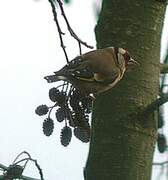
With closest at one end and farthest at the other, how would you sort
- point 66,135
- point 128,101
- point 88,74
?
point 128,101 → point 66,135 → point 88,74

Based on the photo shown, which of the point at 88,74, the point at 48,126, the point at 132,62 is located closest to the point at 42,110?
the point at 48,126

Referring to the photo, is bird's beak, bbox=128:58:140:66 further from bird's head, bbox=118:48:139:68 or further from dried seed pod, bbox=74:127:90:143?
dried seed pod, bbox=74:127:90:143

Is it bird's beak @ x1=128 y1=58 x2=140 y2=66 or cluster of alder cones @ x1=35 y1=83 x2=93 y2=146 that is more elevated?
bird's beak @ x1=128 y1=58 x2=140 y2=66

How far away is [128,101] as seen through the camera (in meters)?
1.12

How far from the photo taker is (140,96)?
1.12 metres

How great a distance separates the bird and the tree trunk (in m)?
0.03

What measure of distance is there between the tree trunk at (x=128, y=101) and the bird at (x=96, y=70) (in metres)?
0.03

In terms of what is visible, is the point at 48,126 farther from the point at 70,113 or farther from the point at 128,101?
the point at 128,101

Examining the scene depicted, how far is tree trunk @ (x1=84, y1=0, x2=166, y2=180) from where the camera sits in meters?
1.09

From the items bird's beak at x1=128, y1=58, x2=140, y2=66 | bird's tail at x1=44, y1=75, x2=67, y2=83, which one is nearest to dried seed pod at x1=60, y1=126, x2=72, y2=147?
bird's tail at x1=44, y1=75, x2=67, y2=83

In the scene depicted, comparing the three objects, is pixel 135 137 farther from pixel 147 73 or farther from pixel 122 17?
pixel 122 17

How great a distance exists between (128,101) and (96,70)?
0.29 meters

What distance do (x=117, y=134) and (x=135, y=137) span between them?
0.12 feet

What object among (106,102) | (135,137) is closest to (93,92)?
(106,102)
